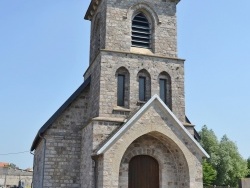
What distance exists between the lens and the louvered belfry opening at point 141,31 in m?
17.1

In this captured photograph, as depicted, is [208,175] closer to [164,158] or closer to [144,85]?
[164,158]

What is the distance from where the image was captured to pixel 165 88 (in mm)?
16594

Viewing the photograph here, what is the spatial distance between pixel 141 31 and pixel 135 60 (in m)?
1.83

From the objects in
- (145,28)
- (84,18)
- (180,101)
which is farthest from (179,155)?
(84,18)

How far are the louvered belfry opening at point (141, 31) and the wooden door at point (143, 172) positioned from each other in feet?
18.0

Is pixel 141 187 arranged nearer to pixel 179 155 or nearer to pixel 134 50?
pixel 179 155

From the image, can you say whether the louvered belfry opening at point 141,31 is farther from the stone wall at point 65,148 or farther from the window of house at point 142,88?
the stone wall at point 65,148

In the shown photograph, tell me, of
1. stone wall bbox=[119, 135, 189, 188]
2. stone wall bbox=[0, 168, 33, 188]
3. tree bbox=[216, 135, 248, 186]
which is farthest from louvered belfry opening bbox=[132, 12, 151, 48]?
stone wall bbox=[0, 168, 33, 188]

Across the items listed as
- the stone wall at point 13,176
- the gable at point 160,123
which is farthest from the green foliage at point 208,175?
the stone wall at point 13,176

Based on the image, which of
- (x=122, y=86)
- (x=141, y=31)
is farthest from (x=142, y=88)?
(x=141, y=31)

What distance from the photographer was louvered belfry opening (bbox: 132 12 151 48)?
17.1 metres

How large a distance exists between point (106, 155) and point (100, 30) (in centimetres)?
722

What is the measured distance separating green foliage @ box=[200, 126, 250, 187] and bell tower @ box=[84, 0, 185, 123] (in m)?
31.5

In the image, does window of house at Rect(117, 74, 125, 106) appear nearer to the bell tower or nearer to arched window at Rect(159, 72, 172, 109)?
the bell tower
